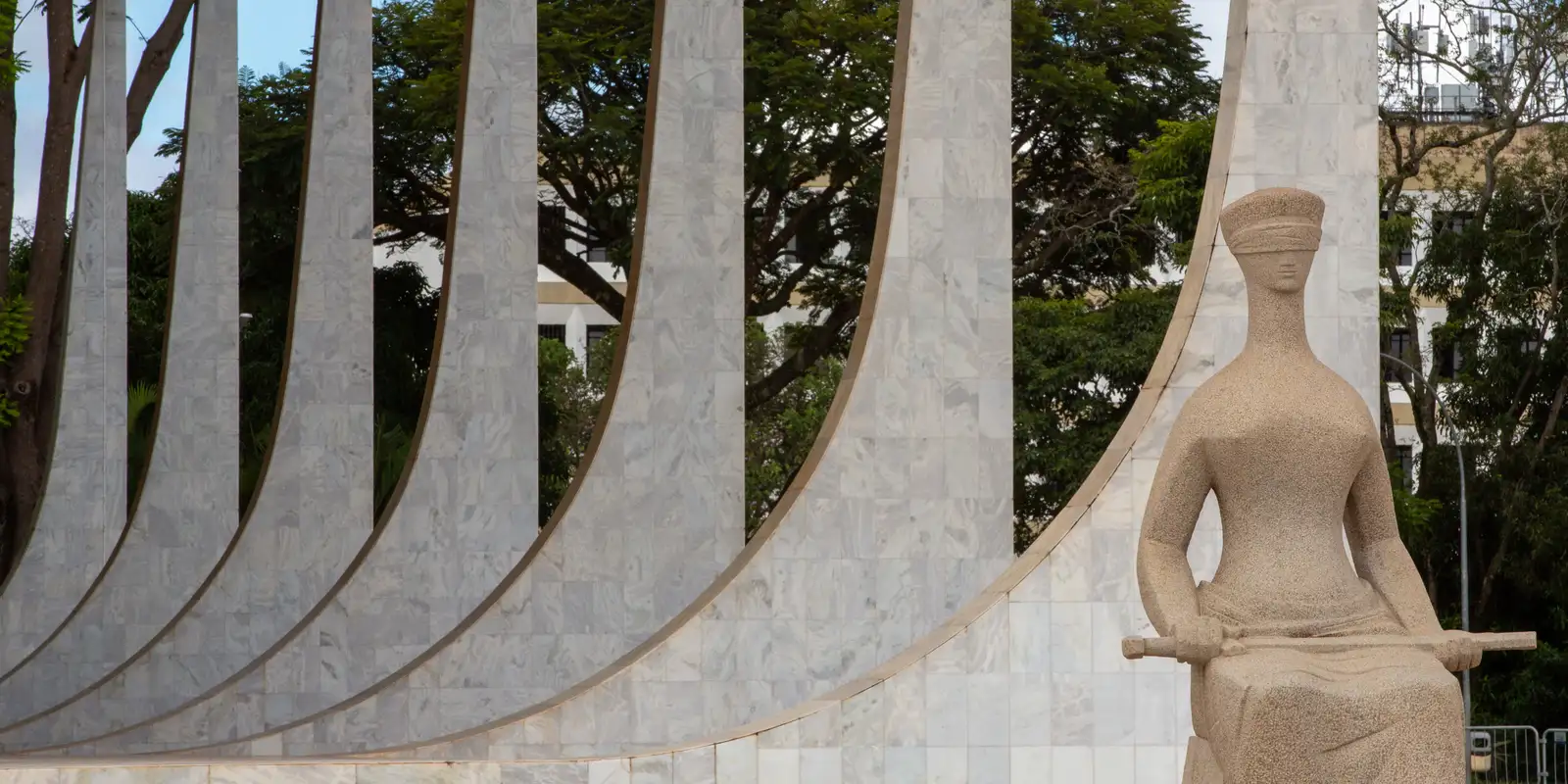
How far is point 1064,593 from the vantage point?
1228 cm

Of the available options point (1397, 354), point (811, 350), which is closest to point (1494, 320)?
point (1397, 354)

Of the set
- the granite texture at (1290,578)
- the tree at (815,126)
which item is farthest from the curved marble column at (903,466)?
the tree at (815,126)

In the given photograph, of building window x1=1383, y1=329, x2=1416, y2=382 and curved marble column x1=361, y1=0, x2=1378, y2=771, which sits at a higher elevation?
building window x1=1383, y1=329, x2=1416, y2=382

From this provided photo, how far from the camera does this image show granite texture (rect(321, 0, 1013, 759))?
14008 millimetres

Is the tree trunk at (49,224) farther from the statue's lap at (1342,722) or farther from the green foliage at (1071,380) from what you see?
the statue's lap at (1342,722)

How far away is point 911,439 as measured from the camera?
46.0 ft

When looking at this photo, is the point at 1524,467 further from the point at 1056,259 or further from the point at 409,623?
the point at 409,623

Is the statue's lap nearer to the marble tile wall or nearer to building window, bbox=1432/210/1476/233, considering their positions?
the marble tile wall

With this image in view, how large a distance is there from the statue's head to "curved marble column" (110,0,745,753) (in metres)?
9.41

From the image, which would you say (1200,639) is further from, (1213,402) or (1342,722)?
(1213,402)

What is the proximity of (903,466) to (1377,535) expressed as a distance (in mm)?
6654

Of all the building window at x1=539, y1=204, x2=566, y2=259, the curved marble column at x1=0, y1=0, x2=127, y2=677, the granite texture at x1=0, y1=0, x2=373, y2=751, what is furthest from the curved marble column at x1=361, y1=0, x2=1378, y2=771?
the building window at x1=539, y1=204, x2=566, y2=259

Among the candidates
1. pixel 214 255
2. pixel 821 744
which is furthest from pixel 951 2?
pixel 214 255

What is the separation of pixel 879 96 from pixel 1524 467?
33.8ft
